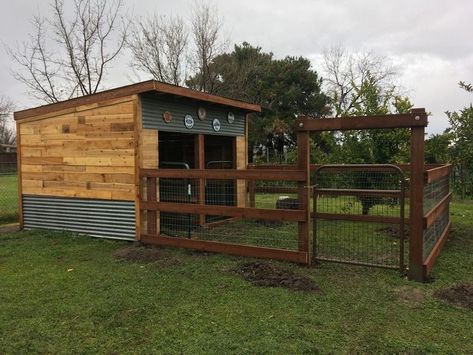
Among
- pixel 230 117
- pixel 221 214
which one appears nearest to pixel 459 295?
pixel 221 214

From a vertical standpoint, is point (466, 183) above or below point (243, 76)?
below

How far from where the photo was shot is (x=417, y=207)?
180 inches

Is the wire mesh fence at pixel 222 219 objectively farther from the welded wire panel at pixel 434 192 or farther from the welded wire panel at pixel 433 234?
the welded wire panel at pixel 434 192

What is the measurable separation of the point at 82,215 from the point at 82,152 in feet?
3.59

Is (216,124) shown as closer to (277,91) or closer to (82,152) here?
(82,152)

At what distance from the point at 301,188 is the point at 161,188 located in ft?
10.3

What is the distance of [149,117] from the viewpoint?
6.79 meters

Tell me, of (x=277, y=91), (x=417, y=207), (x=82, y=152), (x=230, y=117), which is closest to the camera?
(x=417, y=207)

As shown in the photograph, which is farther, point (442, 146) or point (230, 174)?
point (442, 146)

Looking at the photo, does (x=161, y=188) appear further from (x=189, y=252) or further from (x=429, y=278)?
(x=429, y=278)

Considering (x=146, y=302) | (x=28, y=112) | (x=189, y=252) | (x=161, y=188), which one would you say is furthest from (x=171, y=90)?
(x=146, y=302)

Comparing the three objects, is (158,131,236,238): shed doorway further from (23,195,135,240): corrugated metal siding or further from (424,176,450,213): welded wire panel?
(424,176,450,213): welded wire panel

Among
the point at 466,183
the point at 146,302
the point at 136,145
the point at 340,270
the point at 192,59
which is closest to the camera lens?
the point at 146,302

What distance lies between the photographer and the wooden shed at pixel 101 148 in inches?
261
